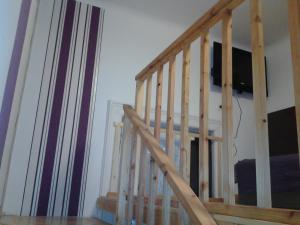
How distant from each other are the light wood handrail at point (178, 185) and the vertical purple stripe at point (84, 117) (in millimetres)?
1772

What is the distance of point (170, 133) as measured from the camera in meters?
1.88

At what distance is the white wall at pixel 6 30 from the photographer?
1671mm

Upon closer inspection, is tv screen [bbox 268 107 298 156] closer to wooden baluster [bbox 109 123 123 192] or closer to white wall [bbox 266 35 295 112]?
white wall [bbox 266 35 295 112]

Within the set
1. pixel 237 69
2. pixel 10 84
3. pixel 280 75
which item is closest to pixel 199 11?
pixel 237 69

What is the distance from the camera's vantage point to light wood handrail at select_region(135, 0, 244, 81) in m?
1.47

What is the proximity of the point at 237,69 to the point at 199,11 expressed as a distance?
105 centimetres

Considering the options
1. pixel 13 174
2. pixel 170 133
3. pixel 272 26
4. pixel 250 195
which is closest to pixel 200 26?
pixel 170 133

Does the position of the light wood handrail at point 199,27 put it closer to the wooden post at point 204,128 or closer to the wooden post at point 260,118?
the wooden post at point 204,128

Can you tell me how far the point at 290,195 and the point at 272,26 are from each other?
141 inches

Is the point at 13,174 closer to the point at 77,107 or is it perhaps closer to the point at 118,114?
the point at 77,107

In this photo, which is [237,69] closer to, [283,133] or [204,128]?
[283,133]

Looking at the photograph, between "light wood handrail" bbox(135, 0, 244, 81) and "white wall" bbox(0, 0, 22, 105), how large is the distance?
0.96m

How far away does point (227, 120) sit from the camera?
133cm

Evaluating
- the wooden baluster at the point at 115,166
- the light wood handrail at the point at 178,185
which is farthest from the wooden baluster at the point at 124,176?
the wooden baluster at the point at 115,166
